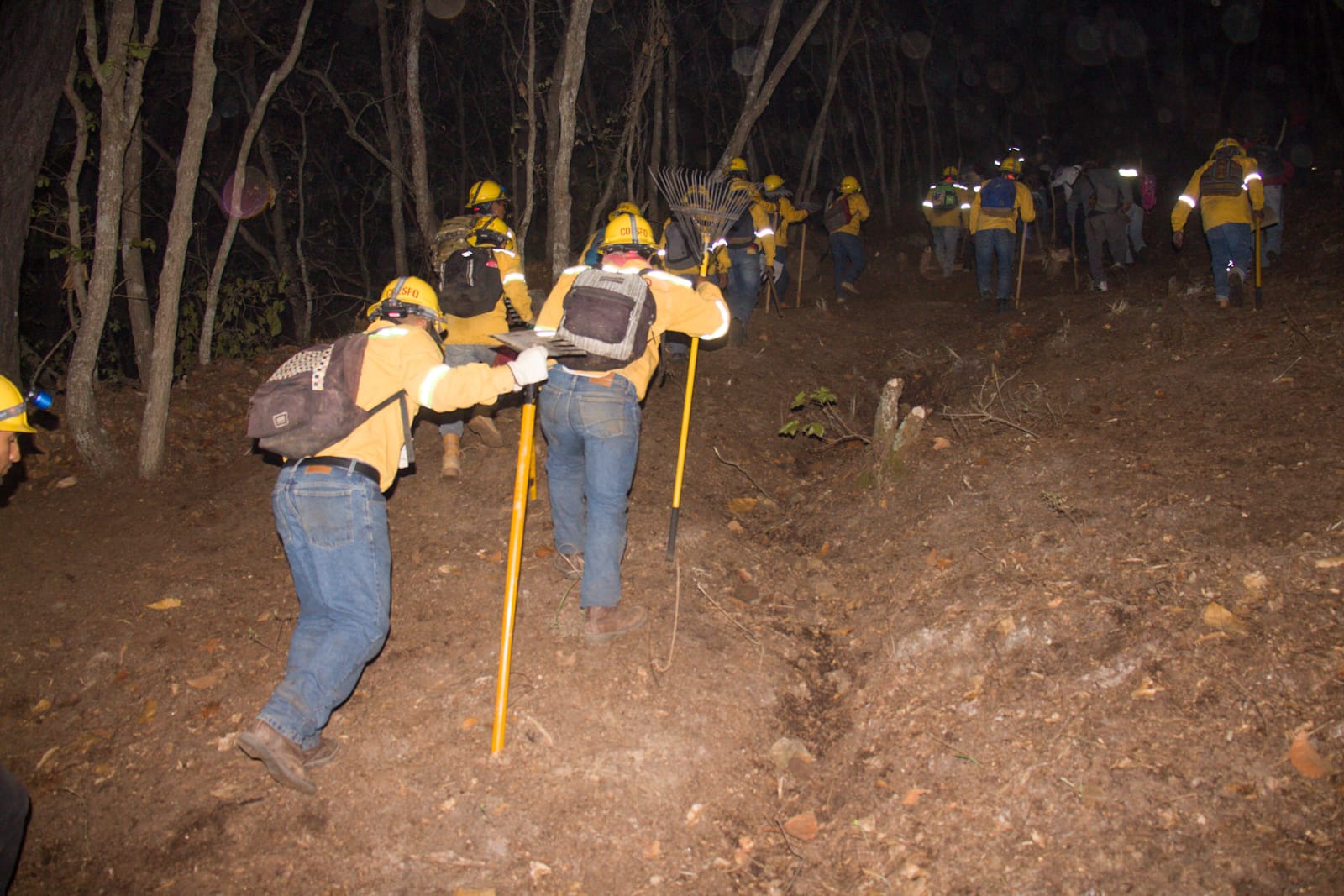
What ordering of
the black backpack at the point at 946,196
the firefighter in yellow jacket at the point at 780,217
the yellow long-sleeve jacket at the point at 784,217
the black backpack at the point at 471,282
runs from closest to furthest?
the black backpack at the point at 471,282 → the firefighter in yellow jacket at the point at 780,217 → the yellow long-sleeve jacket at the point at 784,217 → the black backpack at the point at 946,196

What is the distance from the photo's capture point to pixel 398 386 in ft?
12.1

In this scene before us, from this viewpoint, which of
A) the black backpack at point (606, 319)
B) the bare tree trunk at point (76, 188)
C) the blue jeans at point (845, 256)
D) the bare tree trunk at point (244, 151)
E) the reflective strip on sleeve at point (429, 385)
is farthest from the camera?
the blue jeans at point (845, 256)

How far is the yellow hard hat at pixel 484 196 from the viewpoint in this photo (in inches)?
265

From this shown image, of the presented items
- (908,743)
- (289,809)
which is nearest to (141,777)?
(289,809)

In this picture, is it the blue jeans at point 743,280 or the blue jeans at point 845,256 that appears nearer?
the blue jeans at point 743,280

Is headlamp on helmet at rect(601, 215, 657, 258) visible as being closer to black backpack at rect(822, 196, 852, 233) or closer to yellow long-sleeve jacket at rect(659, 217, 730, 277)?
yellow long-sleeve jacket at rect(659, 217, 730, 277)

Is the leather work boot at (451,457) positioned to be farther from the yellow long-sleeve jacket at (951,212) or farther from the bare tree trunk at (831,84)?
the bare tree trunk at (831,84)

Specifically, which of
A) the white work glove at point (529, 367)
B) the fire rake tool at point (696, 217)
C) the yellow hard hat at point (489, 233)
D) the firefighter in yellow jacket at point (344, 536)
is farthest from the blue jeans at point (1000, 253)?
the firefighter in yellow jacket at point (344, 536)

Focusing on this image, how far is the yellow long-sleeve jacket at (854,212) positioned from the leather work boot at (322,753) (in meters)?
11.1

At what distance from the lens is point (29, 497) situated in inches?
255

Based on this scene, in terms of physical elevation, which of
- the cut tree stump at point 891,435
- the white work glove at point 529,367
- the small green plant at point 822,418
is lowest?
the small green plant at point 822,418

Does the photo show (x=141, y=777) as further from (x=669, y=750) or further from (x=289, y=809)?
(x=669, y=750)

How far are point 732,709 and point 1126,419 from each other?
4022 millimetres

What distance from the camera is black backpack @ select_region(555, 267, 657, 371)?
4172 mm
